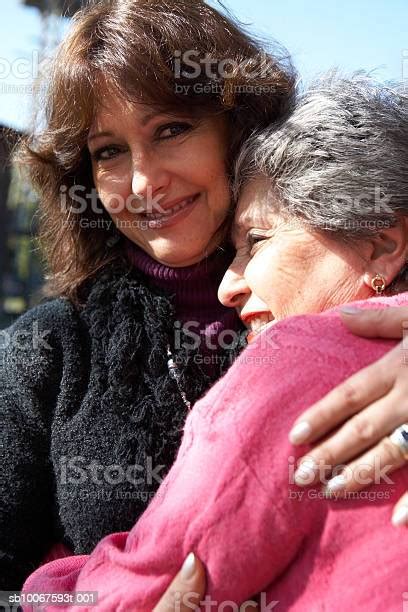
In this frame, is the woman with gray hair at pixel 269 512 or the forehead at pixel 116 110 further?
the forehead at pixel 116 110

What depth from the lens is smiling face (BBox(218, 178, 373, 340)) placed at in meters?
1.66

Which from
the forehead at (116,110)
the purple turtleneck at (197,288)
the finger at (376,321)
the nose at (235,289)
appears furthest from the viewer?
the purple turtleneck at (197,288)

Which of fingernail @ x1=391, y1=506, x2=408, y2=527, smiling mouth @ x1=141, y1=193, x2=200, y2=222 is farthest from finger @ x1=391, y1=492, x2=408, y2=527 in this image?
smiling mouth @ x1=141, y1=193, x2=200, y2=222

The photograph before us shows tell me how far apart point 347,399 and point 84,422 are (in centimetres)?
96

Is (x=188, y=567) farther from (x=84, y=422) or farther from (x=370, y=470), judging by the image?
(x=84, y=422)

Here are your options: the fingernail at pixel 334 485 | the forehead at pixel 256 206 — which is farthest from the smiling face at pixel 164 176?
the fingernail at pixel 334 485

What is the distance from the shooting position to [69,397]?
206 cm

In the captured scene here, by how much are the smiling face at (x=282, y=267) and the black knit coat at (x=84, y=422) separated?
0.33m

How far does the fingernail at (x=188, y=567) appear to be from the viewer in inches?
47.8

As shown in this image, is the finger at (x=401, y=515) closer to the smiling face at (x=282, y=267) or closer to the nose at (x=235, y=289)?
the smiling face at (x=282, y=267)

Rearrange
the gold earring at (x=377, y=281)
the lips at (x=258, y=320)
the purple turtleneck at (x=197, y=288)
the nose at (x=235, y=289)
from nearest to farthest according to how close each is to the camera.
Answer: the gold earring at (x=377, y=281)
the lips at (x=258, y=320)
the nose at (x=235, y=289)
the purple turtleneck at (x=197, y=288)

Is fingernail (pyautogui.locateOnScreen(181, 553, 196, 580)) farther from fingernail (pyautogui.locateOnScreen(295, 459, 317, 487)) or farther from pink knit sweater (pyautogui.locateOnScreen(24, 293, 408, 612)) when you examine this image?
fingernail (pyautogui.locateOnScreen(295, 459, 317, 487))

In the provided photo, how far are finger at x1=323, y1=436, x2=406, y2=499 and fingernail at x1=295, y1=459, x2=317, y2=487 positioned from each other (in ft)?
0.13

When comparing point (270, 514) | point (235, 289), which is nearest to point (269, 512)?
point (270, 514)
